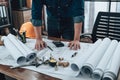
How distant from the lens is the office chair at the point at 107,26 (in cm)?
190

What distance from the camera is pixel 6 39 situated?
1.43 m

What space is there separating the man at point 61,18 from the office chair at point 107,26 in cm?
37

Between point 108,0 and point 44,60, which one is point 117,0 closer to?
point 108,0

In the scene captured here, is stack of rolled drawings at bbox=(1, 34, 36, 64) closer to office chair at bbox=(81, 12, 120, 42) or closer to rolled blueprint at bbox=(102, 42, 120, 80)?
rolled blueprint at bbox=(102, 42, 120, 80)

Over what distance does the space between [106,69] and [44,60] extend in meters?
0.44

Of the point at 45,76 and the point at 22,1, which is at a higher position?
the point at 22,1

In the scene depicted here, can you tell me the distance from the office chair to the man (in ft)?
1.22

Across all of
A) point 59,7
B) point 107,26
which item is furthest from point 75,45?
point 107,26

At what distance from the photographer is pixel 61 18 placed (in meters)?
1.73

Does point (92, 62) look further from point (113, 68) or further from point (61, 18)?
point (61, 18)

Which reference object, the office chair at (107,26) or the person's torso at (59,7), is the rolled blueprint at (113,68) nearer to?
the person's torso at (59,7)

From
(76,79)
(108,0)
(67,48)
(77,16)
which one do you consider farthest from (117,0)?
(76,79)

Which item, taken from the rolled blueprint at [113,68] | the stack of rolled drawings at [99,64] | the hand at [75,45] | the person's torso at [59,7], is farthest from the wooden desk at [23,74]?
the person's torso at [59,7]

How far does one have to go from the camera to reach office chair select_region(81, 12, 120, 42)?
6.23 feet
